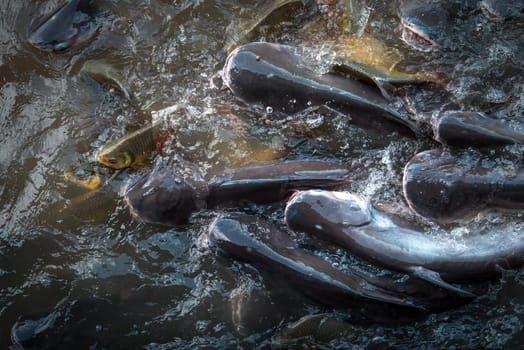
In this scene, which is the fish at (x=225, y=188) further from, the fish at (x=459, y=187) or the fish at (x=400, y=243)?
the fish at (x=459, y=187)

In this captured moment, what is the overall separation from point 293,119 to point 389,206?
2.56 feet

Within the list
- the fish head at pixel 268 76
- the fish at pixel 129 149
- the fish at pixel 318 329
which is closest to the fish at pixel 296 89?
the fish head at pixel 268 76

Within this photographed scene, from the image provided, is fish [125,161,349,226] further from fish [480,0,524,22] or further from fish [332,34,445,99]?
fish [480,0,524,22]

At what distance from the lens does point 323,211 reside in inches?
125

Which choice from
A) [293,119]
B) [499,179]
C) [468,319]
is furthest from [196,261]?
[499,179]

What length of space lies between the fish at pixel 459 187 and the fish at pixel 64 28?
2.38m

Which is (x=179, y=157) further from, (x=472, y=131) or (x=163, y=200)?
(x=472, y=131)

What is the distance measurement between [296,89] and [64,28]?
169 cm

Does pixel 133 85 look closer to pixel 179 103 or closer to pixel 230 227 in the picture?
pixel 179 103

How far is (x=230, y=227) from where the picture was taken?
321cm

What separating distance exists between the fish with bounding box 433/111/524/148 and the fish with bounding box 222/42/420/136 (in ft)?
0.56

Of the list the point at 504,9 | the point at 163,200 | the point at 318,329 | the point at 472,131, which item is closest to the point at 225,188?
the point at 163,200

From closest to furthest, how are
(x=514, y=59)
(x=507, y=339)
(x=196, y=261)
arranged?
(x=507, y=339)
(x=196, y=261)
(x=514, y=59)

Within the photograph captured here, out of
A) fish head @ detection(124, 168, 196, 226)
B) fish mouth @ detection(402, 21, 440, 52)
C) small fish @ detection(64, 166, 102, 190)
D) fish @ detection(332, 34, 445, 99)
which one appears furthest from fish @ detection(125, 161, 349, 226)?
fish mouth @ detection(402, 21, 440, 52)
